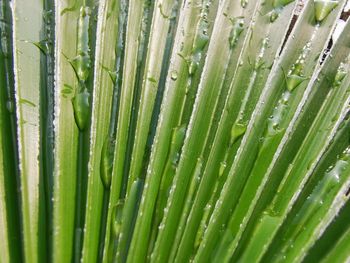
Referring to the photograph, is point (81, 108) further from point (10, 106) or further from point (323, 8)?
point (323, 8)

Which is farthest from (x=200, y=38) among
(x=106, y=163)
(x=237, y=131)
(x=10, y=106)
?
(x=10, y=106)

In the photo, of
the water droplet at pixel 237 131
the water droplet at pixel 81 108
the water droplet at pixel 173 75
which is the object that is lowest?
the water droplet at pixel 237 131

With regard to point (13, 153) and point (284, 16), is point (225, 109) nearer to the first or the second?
point (284, 16)

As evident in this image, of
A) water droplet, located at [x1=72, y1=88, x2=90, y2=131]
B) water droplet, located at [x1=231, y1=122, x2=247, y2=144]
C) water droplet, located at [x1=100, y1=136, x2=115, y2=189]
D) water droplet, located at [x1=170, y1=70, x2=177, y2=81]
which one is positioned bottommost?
water droplet, located at [x1=100, y1=136, x2=115, y2=189]

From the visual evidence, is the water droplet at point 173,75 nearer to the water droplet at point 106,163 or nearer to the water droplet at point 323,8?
the water droplet at point 106,163

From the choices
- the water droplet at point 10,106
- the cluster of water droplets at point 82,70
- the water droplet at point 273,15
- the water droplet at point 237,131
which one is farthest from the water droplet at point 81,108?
the water droplet at point 273,15

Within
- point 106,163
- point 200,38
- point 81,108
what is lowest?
point 106,163

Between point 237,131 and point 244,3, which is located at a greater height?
point 244,3

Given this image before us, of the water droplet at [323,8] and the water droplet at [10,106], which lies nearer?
the water droplet at [323,8]

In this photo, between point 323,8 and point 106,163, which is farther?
point 106,163

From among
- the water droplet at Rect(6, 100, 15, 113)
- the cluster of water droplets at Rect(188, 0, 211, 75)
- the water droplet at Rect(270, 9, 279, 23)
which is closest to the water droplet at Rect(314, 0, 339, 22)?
the water droplet at Rect(270, 9, 279, 23)

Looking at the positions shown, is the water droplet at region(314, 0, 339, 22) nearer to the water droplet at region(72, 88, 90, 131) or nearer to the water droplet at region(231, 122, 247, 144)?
the water droplet at region(231, 122, 247, 144)

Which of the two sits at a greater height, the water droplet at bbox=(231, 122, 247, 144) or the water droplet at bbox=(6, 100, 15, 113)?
the water droplet at bbox=(6, 100, 15, 113)

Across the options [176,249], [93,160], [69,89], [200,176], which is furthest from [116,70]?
[176,249]
